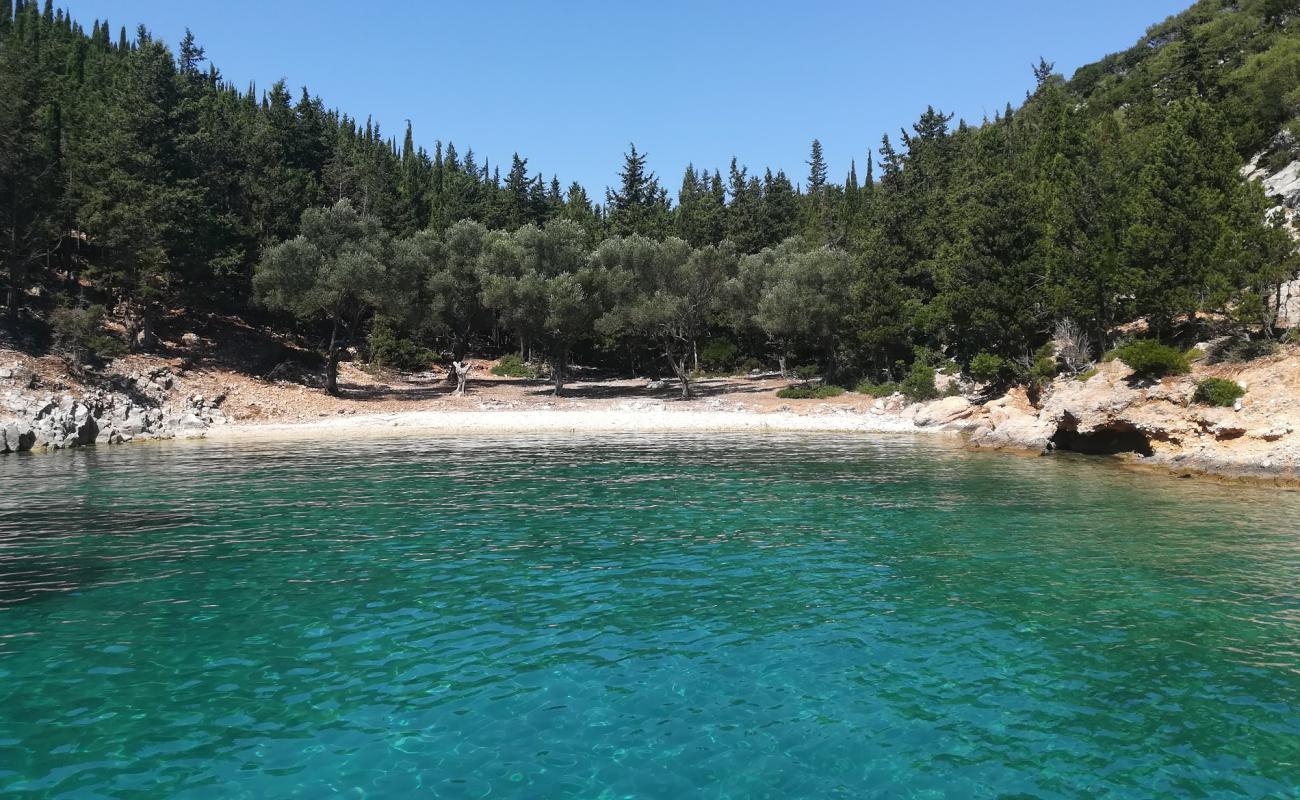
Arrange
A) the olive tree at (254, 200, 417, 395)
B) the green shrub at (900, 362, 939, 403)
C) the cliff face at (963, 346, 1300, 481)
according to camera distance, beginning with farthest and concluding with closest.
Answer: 1. the olive tree at (254, 200, 417, 395)
2. the green shrub at (900, 362, 939, 403)
3. the cliff face at (963, 346, 1300, 481)

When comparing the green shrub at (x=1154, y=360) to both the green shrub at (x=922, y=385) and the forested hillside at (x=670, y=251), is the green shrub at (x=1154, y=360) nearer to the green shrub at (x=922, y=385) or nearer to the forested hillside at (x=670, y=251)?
the forested hillside at (x=670, y=251)

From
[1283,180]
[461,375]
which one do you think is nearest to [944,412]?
[1283,180]

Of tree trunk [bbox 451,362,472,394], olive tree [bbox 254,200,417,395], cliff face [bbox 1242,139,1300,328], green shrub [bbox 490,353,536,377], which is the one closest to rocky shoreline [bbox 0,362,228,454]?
olive tree [bbox 254,200,417,395]

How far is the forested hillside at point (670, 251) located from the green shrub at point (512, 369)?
4.48m

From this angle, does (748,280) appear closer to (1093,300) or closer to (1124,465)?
(1093,300)

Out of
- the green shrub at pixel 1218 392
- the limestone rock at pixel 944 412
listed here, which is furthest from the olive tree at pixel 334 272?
the green shrub at pixel 1218 392

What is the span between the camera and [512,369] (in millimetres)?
87438

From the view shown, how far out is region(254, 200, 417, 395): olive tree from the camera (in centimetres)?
6241

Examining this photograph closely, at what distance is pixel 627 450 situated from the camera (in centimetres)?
4128

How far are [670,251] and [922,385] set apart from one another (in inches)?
1076

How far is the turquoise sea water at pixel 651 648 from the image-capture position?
8859 mm

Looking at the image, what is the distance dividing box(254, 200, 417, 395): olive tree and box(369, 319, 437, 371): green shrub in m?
10.6

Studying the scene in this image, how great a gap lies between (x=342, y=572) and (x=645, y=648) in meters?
8.27

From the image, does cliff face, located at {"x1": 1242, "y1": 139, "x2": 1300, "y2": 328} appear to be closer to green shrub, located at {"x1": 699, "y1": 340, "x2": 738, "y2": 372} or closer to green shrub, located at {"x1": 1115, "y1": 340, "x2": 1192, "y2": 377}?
green shrub, located at {"x1": 1115, "y1": 340, "x2": 1192, "y2": 377}
